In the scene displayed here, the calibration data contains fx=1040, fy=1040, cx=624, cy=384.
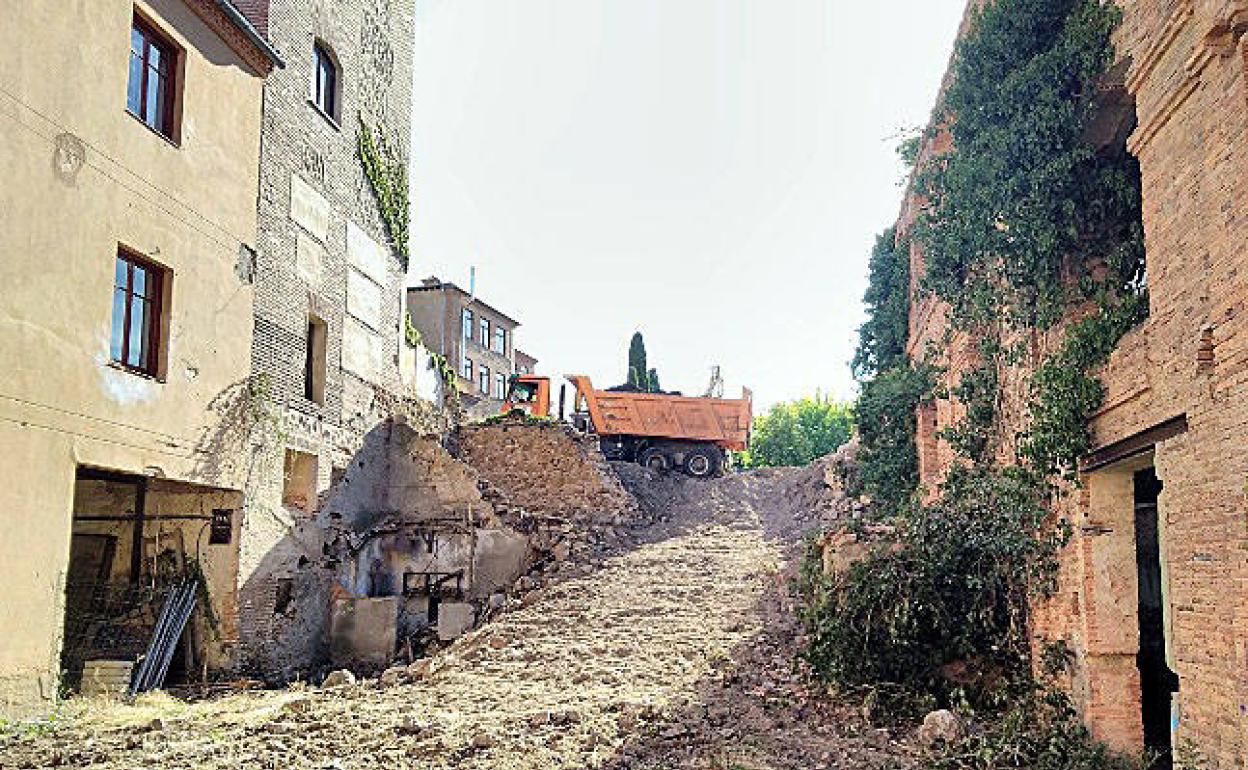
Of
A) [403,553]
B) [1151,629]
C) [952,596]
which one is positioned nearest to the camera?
[1151,629]

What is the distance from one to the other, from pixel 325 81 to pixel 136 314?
749 cm

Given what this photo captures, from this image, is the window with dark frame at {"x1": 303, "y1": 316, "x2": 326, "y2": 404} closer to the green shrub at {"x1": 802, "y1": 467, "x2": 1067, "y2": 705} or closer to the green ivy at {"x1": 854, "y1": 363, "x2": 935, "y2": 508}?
the green ivy at {"x1": 854, "y1": 363, "x2": 935, "y2": 508}

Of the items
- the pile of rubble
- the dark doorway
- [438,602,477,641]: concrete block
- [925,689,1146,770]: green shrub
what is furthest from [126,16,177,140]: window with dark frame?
the dark doorway

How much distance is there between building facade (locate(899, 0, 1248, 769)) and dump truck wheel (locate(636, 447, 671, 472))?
17.5 meters

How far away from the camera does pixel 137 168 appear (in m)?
12.6

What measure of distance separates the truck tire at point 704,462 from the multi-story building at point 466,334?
49.0ft

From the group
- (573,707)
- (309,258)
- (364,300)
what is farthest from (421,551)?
(573,707)

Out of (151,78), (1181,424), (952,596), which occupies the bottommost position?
(952,596)

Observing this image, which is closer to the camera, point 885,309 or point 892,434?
point 892,434

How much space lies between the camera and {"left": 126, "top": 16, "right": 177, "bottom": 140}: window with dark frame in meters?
12.8

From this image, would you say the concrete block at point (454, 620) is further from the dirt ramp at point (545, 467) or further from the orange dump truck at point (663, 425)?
the orange dump truck at point (663, 425)

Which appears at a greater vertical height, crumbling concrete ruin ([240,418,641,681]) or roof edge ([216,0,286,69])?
roof edge ([216,0,286,69])

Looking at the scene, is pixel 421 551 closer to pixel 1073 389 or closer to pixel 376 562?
pixel 376 562

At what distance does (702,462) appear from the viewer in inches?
1049
